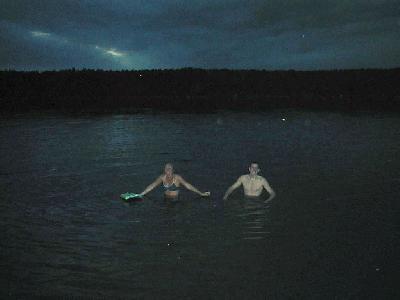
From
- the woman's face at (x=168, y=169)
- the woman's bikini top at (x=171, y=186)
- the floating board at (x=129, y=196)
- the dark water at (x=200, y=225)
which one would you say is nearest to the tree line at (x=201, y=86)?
the dark water at (x=200, y=225)

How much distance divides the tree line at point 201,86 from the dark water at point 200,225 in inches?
1769

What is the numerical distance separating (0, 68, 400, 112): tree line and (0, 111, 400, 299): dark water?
4494 cm

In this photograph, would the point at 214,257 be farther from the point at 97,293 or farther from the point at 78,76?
the point at 78,76

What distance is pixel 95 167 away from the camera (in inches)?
786

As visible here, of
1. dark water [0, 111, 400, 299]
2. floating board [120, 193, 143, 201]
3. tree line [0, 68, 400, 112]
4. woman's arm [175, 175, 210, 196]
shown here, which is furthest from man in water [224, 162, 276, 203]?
tree line [0, 68, 400, 112]

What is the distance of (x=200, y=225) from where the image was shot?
1237 centimetres

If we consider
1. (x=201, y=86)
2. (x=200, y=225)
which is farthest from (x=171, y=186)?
(x=201, y=86)

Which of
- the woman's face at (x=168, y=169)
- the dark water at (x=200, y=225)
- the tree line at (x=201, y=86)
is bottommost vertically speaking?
the dark water at (x=200, y=225)

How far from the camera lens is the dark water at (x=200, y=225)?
8.87m

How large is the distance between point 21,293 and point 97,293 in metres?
1.38

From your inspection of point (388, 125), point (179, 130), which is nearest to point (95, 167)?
point (179, 130)

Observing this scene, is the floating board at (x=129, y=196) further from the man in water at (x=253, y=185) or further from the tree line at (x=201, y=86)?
the tree line at (x=201, y=86)

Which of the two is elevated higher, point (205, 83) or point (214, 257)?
point (205, 83)

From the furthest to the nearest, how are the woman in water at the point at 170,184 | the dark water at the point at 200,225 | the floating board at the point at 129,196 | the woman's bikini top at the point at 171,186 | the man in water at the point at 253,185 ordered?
the woman's bikini top at the point at 171,186 → the woman in water at the point at 170,184 → the man in water at the point at 253,185 → the floating board at the point at 129,196 → the dark water at the point at 200,225
